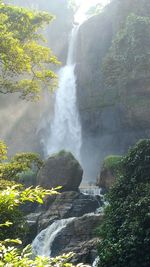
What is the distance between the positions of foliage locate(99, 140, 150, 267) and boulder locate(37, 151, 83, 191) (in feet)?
40.8

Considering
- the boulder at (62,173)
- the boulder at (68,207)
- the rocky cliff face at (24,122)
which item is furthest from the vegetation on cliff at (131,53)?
the boulder at (68,207)

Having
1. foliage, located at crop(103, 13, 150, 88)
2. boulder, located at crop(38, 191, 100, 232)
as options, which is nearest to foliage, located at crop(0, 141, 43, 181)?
boulder, located at crop(38, 191, 100, 232)

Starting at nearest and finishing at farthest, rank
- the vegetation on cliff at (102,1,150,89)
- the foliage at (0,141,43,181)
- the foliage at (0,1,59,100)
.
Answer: the foliage at (0,1,59,100), the foliage at (0,141,43,181), the vegetation on cliff at (102,1,150,89)

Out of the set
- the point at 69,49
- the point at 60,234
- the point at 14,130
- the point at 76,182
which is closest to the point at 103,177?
the point at 76,182

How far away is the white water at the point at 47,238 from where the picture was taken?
2126cm

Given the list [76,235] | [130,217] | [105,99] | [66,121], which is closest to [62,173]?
[76,235]

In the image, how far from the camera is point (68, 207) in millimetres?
25516

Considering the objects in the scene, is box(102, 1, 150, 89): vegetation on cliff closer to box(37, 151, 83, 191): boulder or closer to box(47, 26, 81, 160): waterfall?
box(47, 26, 81, 160): waterfall

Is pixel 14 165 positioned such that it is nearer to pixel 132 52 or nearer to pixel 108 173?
pixel 108 173

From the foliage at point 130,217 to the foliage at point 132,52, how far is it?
20.1 m

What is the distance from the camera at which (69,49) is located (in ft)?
169

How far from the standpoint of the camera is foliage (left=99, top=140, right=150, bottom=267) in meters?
13.4

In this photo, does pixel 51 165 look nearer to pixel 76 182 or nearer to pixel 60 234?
pixel 76 182

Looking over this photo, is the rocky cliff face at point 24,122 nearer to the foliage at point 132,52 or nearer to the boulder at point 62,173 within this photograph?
the foliage at point 132,52
